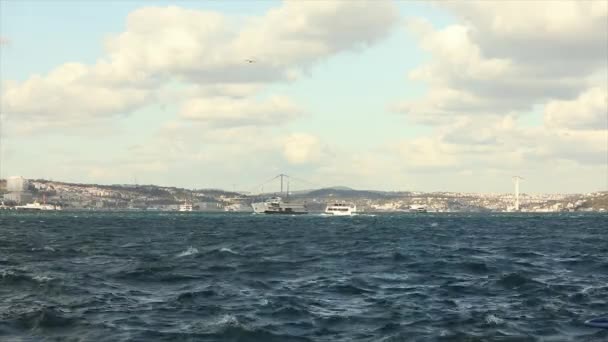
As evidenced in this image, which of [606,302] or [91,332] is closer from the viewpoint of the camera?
[91,332]

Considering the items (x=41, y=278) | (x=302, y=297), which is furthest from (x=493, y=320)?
(x=41, y=278)

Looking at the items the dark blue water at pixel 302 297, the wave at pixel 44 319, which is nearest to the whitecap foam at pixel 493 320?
the dark blue water at pixel 302 297

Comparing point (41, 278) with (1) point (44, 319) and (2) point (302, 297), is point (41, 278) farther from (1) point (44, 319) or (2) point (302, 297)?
(2) point (302, 297)

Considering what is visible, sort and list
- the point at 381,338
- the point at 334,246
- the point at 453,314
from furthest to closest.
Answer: the point at 334,246
the point at 453,314
the point at 381,338

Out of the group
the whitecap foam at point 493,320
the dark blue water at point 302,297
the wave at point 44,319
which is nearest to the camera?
the dark blue water at point 302,297

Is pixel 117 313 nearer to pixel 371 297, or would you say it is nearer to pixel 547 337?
pixel 371 297

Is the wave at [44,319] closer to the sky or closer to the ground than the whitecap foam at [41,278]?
closer to the ground

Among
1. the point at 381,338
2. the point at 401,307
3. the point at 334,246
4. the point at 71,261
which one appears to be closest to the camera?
the point at 381,338

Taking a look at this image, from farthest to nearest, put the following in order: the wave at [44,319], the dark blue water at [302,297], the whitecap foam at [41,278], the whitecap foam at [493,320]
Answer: the whitecap foam at [41,278], the whitecap foam at [493,320], the wave at [44,319], the dark blue water at [302,297]

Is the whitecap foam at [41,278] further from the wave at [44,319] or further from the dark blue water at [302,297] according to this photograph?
the wave at [44,319]

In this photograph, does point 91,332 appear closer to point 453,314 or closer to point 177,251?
point 453,314

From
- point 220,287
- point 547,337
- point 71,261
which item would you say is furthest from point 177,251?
Result: point 547,337
